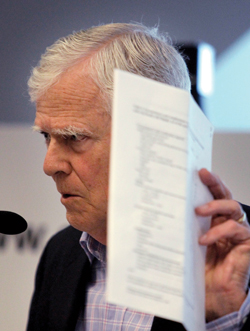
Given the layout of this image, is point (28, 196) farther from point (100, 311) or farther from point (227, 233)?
point (227, 233)

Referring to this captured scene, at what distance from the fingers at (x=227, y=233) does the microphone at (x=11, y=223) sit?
47 cm

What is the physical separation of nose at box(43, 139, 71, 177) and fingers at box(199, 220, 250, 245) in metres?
0.53

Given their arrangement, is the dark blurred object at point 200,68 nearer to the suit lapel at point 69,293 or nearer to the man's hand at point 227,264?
the suit lapel at point 69,293

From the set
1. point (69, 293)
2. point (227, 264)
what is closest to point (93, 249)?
point (69, 293)

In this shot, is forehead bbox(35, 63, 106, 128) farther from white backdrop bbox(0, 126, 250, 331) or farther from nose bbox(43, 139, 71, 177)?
white backdrop bbox(0, 126, 250, 331)

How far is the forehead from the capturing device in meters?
1.12

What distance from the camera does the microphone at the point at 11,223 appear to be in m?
0.96

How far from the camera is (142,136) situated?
61cm

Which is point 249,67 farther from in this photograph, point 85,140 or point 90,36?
point 85,140

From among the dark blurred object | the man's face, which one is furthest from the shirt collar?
the dark blurred object

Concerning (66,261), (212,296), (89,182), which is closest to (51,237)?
(66,261)

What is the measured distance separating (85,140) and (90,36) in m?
0.36

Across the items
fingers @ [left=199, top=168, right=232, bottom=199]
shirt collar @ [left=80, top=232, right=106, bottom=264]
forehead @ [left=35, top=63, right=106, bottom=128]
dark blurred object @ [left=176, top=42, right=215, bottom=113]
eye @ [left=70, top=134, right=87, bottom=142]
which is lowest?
shirt collar @ [left=80, top=232, right=106, bottom=264]

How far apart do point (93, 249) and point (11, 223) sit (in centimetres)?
42
